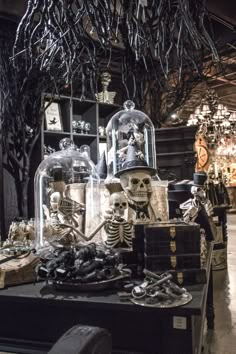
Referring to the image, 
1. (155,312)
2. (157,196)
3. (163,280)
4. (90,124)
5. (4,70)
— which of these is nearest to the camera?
(155,312)

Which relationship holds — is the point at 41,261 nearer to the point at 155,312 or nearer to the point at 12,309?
the point at 12,309

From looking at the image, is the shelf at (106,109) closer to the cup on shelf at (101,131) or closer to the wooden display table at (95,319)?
the cup on shelf at (101,131)

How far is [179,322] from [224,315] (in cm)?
190

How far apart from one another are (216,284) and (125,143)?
1.85 m

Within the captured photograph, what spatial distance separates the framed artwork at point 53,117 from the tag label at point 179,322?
3.26 metres

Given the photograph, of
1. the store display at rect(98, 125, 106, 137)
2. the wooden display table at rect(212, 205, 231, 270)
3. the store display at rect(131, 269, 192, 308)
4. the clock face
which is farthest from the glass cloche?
the clock face

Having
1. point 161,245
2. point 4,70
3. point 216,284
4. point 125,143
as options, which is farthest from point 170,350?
point 4,70

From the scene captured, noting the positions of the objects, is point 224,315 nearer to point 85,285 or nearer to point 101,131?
point 85,285

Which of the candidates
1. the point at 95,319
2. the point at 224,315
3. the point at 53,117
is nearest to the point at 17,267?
the point at 95,319

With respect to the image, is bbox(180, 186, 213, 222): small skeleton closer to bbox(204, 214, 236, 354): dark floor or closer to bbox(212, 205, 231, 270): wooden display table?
bbox(204, 214, 236, 354): dark floor

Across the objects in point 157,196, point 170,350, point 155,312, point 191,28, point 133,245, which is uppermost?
point 191,28

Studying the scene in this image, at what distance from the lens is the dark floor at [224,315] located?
7.66 feet

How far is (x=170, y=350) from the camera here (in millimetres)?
1235

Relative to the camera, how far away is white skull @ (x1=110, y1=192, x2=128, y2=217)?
1810 millimetres
